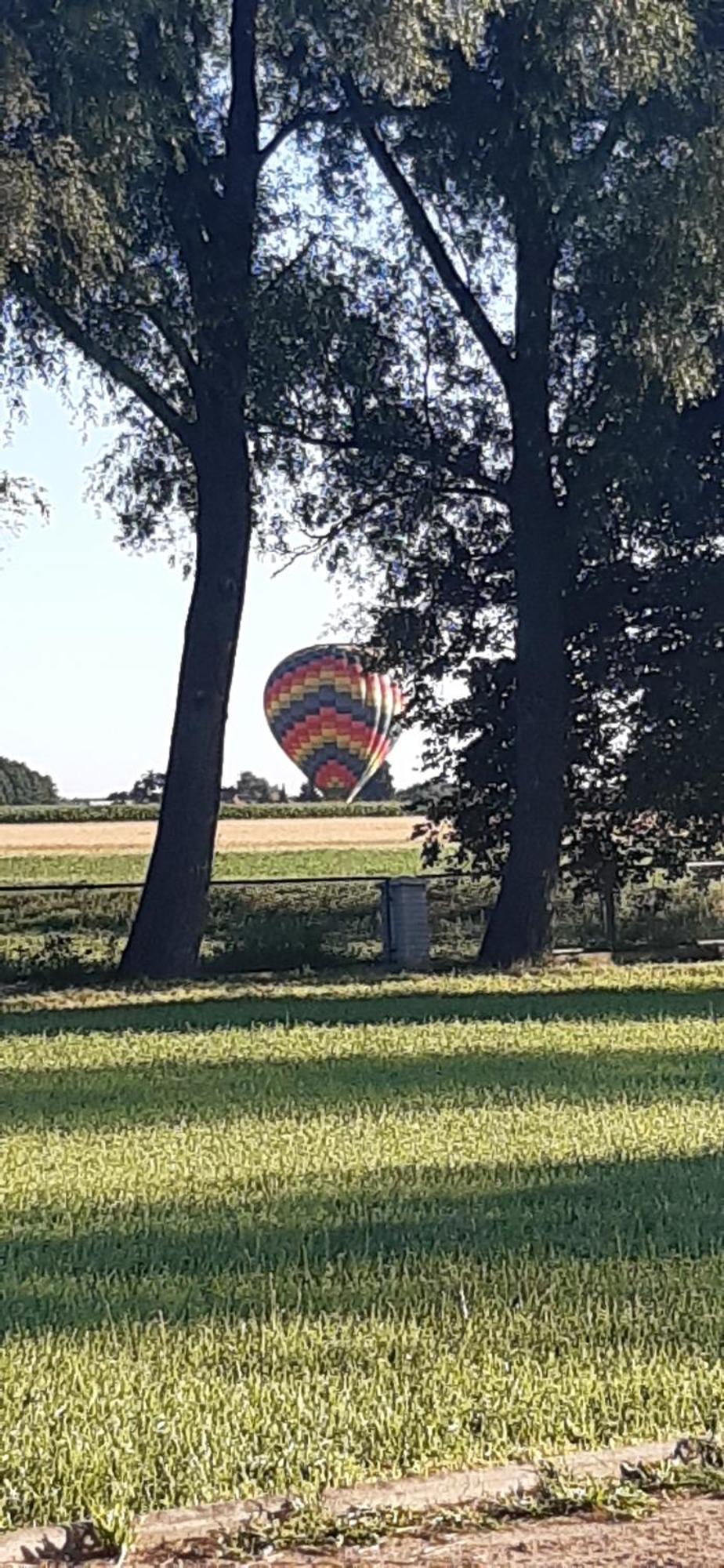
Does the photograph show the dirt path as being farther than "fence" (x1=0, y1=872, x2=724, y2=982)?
No

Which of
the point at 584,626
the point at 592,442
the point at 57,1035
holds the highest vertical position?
the point at 592,442

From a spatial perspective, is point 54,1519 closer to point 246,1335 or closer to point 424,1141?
point 246,1335

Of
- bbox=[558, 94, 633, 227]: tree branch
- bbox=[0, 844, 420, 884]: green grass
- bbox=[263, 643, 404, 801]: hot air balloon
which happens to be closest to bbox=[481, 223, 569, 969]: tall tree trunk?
bbox=[558, 94, 633, 227]: tree branch

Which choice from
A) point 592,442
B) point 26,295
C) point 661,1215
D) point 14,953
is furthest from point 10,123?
point 661,1215

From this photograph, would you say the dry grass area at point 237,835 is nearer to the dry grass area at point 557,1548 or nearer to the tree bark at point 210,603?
the tree bark at point 210,603

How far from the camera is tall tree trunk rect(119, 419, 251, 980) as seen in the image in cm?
2228

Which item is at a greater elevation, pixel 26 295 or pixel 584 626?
pixel 26 295

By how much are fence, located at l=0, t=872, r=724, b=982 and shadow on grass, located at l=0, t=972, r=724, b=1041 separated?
13.8ft

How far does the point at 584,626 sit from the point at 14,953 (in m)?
8.13

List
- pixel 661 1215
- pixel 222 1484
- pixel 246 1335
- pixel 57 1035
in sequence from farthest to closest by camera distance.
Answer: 1. pixel 57 1035
2. pixel 661 1215
3. pixel 246 1335
4. pixel 222 1484

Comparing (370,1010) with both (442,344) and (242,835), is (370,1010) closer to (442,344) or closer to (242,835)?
(442,344)

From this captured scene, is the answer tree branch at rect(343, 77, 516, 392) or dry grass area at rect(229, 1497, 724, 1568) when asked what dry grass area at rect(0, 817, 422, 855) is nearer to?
tree branch at rect(343, 77, 516, 392)

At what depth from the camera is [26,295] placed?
68.7 ft

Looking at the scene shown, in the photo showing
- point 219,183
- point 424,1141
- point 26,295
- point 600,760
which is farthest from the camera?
point 600,760
